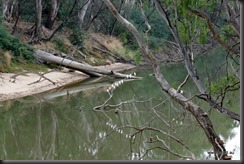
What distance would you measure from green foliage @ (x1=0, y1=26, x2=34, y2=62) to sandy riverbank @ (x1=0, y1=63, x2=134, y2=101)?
1.32 meters

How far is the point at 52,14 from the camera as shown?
2344cm

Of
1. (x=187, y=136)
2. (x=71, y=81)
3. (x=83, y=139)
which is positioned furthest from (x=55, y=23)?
(x=187, y=136)

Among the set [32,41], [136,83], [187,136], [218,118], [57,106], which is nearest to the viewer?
[187,136]

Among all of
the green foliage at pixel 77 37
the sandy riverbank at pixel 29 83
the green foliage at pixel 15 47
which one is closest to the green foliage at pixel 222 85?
the sandy riverbank at pixel 29 83

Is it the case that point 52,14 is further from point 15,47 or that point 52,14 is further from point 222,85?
point 222,85

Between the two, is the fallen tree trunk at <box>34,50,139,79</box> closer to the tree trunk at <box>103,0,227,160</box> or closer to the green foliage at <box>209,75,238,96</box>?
the green foliage at <box>209,75,238,96</box>

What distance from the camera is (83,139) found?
9.31 metres

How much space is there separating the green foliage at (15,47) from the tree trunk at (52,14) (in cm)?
442

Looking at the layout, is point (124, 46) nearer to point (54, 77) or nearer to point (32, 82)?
point (54, 77)

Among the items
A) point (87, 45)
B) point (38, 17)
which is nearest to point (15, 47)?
point (38, 17)

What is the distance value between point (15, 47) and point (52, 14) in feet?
20.3

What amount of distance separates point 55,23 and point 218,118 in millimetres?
18353

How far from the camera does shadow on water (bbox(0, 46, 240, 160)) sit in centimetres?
712

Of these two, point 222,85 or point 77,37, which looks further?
point 77,37
